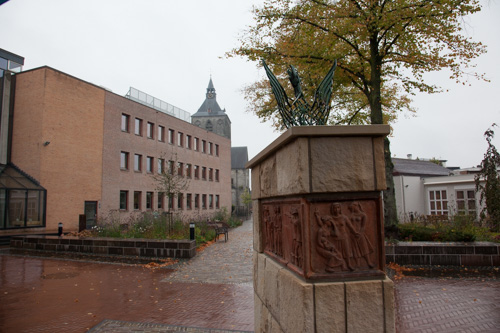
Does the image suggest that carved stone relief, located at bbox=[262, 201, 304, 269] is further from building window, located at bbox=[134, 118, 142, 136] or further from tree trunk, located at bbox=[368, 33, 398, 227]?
building window, located at bbox=[134, 118, 142, 136]

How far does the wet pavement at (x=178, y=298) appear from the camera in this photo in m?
5.44

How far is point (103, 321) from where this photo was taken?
5.77m

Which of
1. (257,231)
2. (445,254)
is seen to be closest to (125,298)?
(257,231)

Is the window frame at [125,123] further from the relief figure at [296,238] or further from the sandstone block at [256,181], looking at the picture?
the relief figure at [296,238]

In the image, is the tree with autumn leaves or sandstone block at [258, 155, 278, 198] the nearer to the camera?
sandstone block at [258, 155, 278, 198]

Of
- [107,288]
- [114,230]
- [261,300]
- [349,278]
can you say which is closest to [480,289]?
[261,300]

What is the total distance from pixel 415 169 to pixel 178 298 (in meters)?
32.5

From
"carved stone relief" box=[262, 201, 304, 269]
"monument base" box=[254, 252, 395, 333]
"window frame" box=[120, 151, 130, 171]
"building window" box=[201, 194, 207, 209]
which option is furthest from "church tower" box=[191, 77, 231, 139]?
"monument base" box=[254, 252, 395, 333]

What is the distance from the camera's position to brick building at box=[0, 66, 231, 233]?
2141cm

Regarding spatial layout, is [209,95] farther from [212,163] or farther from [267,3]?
[267,3]

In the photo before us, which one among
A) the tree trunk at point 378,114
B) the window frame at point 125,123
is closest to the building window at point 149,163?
the window frame at point 125,123

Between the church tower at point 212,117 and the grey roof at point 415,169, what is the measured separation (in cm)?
3689

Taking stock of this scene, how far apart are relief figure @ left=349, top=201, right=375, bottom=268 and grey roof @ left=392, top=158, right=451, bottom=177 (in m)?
29.8

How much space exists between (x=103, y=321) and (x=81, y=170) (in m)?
20.1
